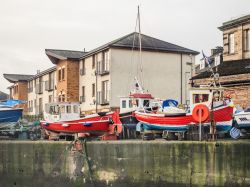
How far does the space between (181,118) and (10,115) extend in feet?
52.5

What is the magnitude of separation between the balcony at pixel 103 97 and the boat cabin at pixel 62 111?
13976mm

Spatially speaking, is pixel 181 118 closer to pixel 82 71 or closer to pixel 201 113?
pixel 201 113

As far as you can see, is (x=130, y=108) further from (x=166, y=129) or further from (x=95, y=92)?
(x=95, y=92)

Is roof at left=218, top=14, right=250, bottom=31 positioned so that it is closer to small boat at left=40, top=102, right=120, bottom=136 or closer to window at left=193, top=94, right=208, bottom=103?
small boat at left=40, top=102, right=120, bottom=136

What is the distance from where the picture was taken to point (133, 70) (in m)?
48.3

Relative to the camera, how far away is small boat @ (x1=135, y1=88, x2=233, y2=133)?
20859 mm

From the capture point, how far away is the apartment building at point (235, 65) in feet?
116

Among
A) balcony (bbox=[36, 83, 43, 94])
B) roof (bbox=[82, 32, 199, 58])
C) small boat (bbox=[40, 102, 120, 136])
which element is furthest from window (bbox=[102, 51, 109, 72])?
balcony (bbox=[36, 83, 43, 94])

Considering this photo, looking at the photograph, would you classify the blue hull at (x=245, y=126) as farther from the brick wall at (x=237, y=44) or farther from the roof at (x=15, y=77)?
the roof at (x=15, y=77)

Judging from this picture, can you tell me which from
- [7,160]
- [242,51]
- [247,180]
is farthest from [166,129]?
[242,51]

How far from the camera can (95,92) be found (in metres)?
50.3

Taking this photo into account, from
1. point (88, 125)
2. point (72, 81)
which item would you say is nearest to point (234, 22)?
point (72, 81)

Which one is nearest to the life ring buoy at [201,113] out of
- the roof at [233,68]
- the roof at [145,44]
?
the roof at [233,68]

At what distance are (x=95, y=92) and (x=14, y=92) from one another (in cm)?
3292
